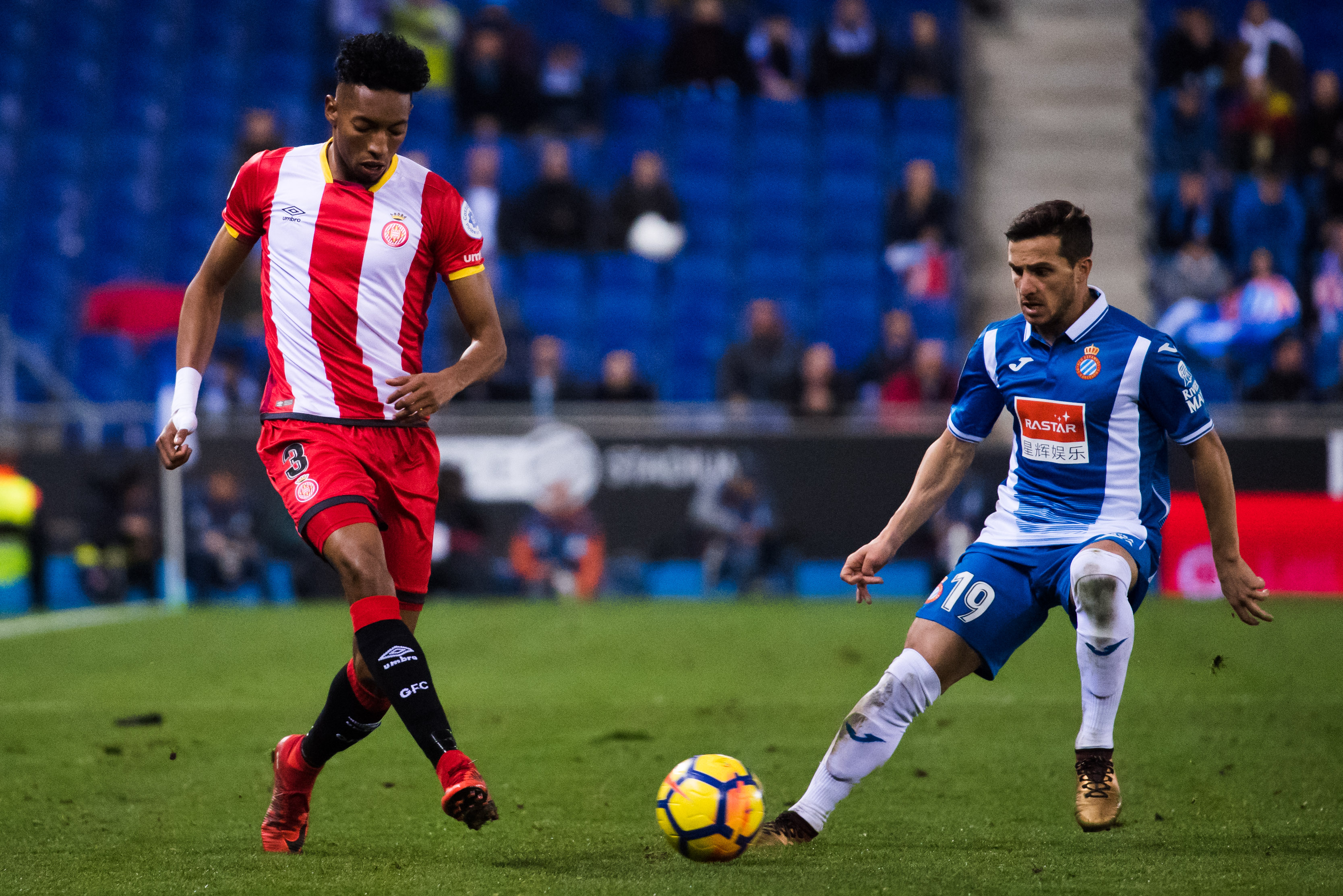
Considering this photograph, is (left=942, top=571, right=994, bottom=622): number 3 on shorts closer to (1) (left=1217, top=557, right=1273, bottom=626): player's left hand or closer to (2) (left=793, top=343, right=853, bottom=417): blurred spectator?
(1) (left=1217, top=557, right=1273, bottom=626): player's left hand

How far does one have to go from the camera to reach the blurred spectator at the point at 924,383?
46.3 feet

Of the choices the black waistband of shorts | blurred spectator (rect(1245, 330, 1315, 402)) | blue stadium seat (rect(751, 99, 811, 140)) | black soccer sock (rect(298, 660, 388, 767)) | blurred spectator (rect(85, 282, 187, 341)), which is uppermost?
blue stadium seat (rect(751, 99, 811, 140))

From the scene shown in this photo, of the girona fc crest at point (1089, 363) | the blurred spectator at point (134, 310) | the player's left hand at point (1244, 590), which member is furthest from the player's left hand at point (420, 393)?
the blurred spectator at point (134, 310)

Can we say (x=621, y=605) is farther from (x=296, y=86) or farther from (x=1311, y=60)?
(x=1311, y=60)

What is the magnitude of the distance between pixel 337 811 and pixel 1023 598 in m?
2.45

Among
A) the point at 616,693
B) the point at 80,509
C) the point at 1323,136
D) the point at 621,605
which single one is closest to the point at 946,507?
the point at 621,605

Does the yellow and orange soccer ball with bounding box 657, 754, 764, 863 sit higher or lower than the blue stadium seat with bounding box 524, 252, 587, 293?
lower

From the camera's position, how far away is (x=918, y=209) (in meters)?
15.8

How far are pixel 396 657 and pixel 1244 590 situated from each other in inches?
98.1

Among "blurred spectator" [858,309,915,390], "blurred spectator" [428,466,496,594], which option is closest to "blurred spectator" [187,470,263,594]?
"blurred spectator" [428,466,496,594]

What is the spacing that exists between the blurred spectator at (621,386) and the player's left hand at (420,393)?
32.5ft

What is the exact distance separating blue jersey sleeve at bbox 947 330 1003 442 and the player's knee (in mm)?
579

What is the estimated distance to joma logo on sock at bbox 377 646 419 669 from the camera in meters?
4.07

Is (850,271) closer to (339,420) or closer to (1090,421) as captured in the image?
(1090,421)
